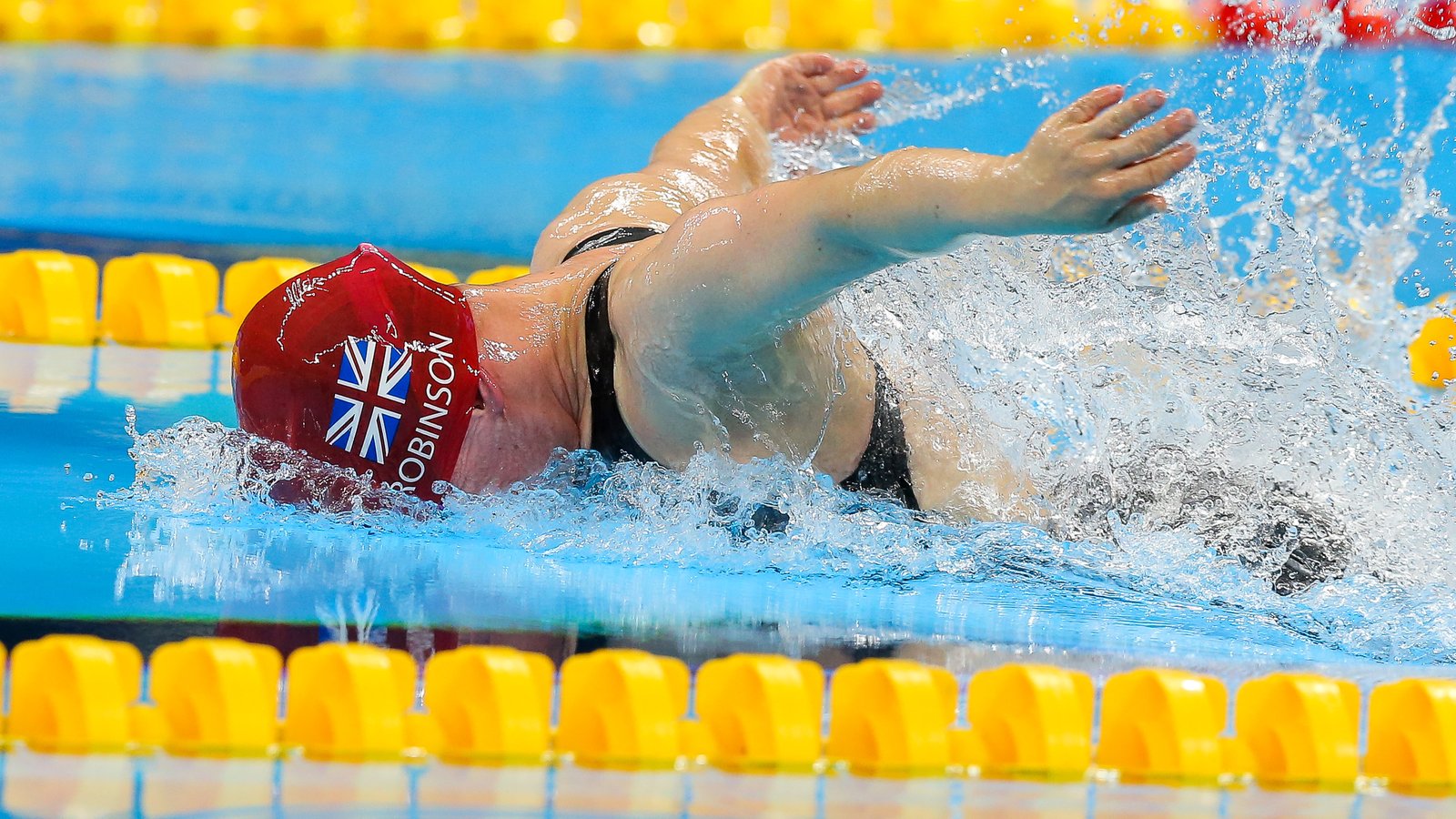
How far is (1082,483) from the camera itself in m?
1.85

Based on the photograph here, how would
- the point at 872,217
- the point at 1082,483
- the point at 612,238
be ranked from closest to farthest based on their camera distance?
the point at 872,217, the point at 1082,483, the point at 612,238

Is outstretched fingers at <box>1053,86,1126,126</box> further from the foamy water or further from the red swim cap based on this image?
the red swim cap

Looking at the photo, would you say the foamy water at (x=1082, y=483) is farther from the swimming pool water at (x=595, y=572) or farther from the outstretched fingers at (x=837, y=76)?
the outstretched fingers at (x=837, y=76)

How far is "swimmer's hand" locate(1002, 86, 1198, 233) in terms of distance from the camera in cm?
119

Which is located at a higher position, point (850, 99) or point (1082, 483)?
point (850, 99)

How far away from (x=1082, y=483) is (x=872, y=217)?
632 millimetres

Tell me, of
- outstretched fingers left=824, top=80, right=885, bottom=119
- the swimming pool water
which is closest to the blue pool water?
the swimming pool water

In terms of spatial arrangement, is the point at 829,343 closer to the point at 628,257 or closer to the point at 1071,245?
the point at 628,257

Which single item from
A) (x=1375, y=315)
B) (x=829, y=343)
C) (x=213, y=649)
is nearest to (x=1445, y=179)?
(x=1375, y=315)

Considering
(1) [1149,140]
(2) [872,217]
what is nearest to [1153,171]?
(1) [1149,140]

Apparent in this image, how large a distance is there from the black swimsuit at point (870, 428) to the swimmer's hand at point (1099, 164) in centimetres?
52

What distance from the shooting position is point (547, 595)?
178 centimetres

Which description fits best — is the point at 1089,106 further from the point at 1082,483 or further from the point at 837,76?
the point at 837,76

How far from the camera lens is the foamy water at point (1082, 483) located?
178cm
